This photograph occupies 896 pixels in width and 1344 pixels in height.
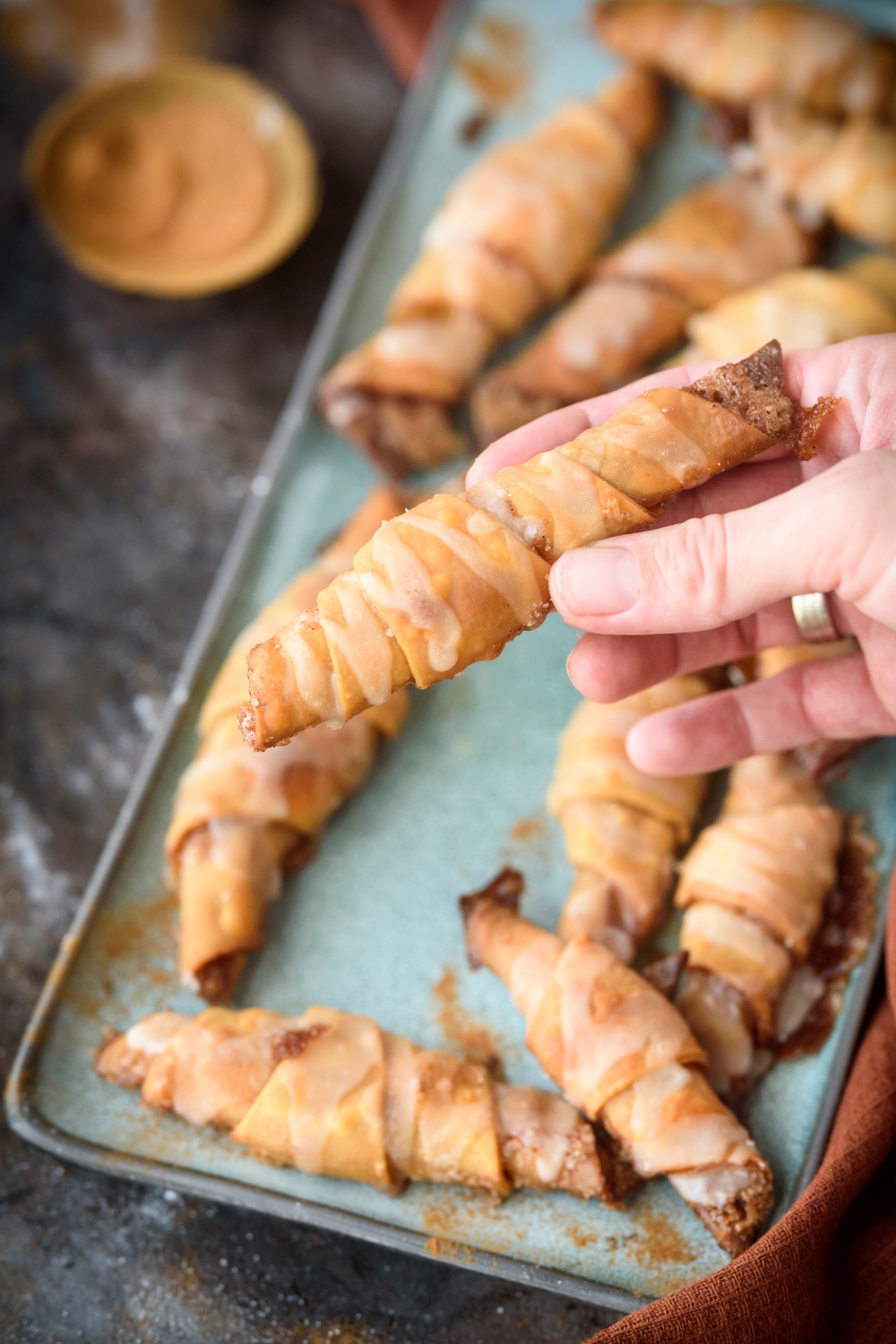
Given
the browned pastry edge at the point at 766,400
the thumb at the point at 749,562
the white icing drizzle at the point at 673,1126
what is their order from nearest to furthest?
1. the thumb at the point at 749,562
2. the browned pastry edge at the point at 766,400
3. the white icing drizzle at the point at 673,1126

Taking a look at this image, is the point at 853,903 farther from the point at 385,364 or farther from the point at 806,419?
the point at 385,364

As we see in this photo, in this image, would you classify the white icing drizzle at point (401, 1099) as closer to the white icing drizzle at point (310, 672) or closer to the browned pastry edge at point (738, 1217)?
the browned pastry edge at point (738, 1217)

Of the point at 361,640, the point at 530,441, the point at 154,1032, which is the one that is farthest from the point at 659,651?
the point at 154,1032

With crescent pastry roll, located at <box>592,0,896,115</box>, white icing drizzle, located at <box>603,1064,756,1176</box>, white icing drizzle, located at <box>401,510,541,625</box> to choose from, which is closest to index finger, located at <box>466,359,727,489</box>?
white icing drizzle, located at <box>401,510,541,625</box>

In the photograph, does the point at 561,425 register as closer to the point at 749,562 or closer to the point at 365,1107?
the point at 749,562

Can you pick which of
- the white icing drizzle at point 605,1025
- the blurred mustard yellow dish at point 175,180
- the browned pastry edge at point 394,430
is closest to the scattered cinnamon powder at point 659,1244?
the white icing drizzle at point 605,1025
